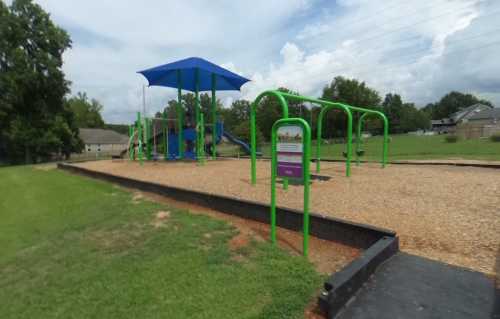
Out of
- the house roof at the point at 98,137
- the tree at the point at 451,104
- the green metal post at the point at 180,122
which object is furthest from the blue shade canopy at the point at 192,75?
the tree at the point at 451,104

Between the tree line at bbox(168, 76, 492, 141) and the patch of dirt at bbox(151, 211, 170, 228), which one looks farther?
the tree line at bbox(168, 76, 492, 141)

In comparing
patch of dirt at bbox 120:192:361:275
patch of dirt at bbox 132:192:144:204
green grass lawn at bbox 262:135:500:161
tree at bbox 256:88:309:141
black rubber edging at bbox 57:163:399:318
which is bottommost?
patch of dirt at bbox 120:192:361:275

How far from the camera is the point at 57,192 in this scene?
26.1 ft

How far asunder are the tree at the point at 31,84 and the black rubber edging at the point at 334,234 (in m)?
26.3

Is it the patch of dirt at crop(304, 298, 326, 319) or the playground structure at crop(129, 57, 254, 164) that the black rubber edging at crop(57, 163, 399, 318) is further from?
the playground structure at crop(129, 57, 254, 164)

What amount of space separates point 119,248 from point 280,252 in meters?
2.13

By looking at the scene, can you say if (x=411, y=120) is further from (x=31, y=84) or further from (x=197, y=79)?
(x=31, y=84)

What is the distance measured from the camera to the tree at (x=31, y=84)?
24375 mm

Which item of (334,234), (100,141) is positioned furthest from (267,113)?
(334,234)

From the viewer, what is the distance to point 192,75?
14.2 m

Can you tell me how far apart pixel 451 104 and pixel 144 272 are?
12992 cm

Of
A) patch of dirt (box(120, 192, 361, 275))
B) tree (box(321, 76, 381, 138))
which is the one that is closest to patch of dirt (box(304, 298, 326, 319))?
patch of dirt (box(120, 192, 361, 275))

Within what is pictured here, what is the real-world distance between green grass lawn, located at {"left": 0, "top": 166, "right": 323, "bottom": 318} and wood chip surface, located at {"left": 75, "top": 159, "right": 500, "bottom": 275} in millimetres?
1551

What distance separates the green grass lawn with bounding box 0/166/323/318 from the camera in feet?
7.61
